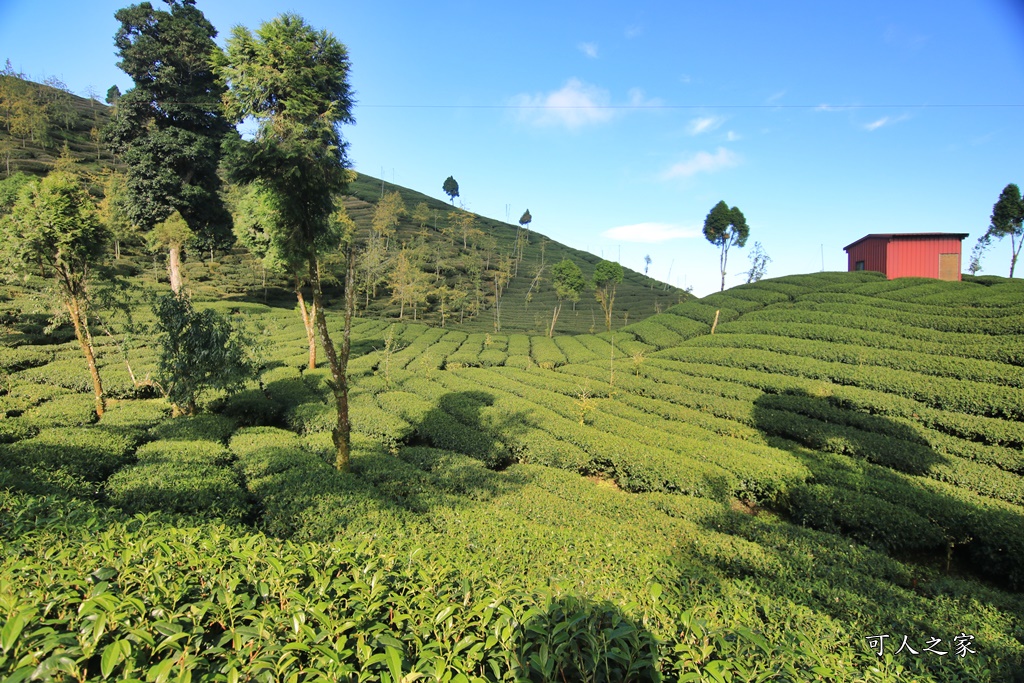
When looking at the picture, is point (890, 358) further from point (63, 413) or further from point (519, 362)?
point (63, 413)

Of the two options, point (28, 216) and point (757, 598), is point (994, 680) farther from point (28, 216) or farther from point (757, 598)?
point (28, 216)

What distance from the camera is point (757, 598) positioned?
18.1 feet

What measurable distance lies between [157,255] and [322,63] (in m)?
37.0

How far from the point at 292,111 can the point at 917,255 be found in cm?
3199

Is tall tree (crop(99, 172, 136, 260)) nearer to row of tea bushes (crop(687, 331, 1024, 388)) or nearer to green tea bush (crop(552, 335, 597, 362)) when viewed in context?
green tea bush (crop(552, 335, 597, 362))

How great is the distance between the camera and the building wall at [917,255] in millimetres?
23953

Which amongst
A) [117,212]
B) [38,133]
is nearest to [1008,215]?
[117,212]

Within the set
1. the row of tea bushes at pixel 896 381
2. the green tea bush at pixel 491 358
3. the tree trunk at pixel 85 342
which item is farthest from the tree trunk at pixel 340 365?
the row of tea bushes at pixel 896 381

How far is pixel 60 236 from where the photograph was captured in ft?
39.2

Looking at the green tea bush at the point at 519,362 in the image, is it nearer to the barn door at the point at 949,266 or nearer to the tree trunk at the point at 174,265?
the tree trunk at the point at 174,265

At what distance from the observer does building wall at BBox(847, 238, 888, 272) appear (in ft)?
83.9

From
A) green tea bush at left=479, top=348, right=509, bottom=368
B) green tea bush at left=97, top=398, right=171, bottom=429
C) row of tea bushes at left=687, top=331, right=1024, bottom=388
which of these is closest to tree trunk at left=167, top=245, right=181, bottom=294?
green tea bush at left=97, top=398, right=171, bottom=429

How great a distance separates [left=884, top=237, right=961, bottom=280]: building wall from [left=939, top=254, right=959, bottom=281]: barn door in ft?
0.46

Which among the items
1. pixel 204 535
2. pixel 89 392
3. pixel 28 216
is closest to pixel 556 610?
pixel 204 535
